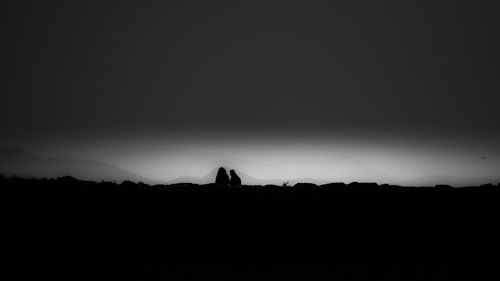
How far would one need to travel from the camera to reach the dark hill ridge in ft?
9.50

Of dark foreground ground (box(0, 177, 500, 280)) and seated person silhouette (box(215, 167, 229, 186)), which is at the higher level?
seated person silhouette (box(215, 167, 229, 186))

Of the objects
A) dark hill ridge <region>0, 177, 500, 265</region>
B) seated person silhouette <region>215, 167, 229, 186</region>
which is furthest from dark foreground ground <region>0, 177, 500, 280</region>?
seated person silhouette <region>215, 167, 229, 186</region>

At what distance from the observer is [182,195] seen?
2.99 m

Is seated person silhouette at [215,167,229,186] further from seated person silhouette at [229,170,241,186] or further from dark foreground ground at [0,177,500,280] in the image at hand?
dark foreground ground at [0,177,500,280]

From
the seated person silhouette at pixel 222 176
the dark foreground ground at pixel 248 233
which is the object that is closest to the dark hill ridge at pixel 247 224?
the dark foreground ground at pixel 248 233

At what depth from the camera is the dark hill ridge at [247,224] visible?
289 centimetres

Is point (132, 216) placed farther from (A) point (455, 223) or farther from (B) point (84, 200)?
(A) point (455, 223)

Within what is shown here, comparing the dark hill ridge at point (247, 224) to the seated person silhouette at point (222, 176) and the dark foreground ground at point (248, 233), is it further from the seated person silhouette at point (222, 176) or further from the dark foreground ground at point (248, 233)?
the seated person silhouette at point (222, 176)

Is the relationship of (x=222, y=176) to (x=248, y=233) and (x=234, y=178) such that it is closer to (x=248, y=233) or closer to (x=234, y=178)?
(x=234, y=178)

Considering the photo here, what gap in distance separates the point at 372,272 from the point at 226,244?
4.46 ft

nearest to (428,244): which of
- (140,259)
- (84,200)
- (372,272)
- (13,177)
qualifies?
(372,272)

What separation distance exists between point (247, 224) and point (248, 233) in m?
0.09

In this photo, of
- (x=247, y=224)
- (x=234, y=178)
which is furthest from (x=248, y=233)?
(x=234, y=178)

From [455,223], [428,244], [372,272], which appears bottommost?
[372,272]
